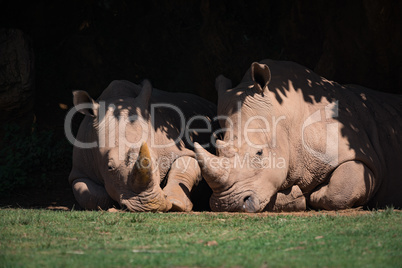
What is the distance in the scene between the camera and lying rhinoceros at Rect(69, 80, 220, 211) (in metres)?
8.46

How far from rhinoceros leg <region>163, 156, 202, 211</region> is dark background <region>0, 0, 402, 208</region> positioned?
360cm

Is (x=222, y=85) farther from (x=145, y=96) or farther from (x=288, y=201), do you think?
(x=288, y=201)

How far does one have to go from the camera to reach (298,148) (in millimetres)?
9078

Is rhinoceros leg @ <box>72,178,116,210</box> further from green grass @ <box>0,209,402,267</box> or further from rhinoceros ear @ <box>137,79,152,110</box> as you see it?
rhinoceros ear @ <box>137,79,152,110</box>

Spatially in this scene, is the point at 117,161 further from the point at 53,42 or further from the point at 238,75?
the point at 53,42

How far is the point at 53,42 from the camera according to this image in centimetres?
1355

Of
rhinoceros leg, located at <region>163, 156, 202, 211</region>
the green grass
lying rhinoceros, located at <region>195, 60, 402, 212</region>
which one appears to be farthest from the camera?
rhinoceros leg, located at <region>163, 156, 202, 211</region>

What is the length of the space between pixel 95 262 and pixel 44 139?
7674 mm

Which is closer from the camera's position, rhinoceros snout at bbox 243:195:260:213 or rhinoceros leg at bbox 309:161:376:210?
rhinoceros snout at bbox 243:195:260:213

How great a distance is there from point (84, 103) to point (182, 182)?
1.85 meters

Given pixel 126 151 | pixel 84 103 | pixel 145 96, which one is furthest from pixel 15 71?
pixel 126 151

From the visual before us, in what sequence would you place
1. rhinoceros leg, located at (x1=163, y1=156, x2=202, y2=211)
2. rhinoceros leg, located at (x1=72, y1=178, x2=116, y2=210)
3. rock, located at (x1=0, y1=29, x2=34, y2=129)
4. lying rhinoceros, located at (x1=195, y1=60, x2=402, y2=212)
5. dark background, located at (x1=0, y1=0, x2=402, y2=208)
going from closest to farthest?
lying rhinoceros, located at (x1=195, y1=60, x2=402, y2=212) < rhinoceros leg, located at (x1=163, y1=156, x2=202, y2=211) < rhinoceros leg, located at (x1=72, y1=178, x2=116, y2=210) < dark background, located at (x1=0, y1=0, x2=402, y2=208) < rock, located at (x1=0, y1=29, x2=34, y2=129)

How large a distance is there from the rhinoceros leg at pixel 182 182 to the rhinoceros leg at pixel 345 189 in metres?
1.71

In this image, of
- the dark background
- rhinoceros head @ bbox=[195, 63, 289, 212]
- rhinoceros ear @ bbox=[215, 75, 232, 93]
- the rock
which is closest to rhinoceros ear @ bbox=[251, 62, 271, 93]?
rhinoceros head @ bbox=[195, 63, 289, 212]
